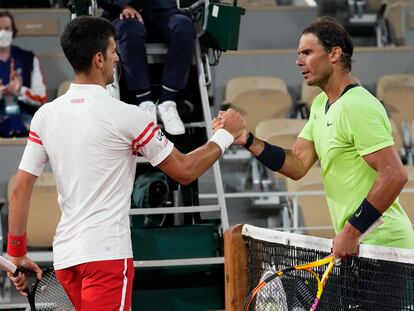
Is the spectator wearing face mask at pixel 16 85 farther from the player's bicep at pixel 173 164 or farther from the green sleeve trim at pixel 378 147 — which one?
the green sleeve trim at pixel 378 147

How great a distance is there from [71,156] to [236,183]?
17.5 feet

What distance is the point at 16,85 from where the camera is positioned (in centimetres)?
889

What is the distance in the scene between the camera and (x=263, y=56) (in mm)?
10703

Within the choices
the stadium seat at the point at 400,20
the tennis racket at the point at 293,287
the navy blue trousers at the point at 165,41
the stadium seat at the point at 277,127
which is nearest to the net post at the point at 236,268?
the tennis racket at the point at 293,287

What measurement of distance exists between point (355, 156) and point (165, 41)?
299cm

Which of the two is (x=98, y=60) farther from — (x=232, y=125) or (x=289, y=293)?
(x=289, y=293)

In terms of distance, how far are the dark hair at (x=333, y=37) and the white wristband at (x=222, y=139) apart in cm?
55

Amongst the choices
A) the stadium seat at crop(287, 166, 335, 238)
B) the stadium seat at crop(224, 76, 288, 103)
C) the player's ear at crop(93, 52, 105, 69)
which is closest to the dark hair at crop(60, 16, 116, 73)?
Result: the player's ear at crop(93, 52, 105, 69)

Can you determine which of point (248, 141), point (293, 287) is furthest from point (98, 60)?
point (293, 287)

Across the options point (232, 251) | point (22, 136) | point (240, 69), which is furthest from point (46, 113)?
point (240, 69)

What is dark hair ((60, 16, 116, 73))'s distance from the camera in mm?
4051

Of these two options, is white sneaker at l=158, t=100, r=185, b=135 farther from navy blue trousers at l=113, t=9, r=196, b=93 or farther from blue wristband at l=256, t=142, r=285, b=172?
blue wristband at l=256, t=142, r=285, b=172

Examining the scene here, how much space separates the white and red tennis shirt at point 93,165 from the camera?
Result: 3.96m

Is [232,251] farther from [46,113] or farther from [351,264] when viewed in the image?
[46,113]
